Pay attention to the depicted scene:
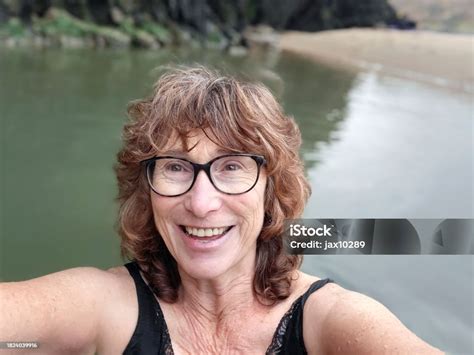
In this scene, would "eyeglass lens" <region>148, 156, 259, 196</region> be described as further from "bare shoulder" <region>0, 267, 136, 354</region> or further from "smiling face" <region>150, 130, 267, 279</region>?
"bare shoulder" <region>0, 267, 136, 354</region>

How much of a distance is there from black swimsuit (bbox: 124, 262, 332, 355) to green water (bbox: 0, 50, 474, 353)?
0.51m

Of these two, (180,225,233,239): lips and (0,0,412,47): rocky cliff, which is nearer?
(180,225,233,239): lips

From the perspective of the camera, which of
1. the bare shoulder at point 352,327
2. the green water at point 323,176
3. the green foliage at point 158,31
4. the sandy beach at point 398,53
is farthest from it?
the green foliage at point 158,31

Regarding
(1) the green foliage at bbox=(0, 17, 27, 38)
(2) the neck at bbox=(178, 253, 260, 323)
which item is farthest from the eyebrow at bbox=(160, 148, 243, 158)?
(1) the green foliage at bbox=(0, 17, 27, 38)

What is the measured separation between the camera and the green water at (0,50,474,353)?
5.55 ft

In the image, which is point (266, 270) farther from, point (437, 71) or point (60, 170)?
point (437, 71)

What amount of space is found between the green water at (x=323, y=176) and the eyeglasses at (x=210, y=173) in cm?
29

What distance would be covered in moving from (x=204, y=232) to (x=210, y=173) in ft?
0.37

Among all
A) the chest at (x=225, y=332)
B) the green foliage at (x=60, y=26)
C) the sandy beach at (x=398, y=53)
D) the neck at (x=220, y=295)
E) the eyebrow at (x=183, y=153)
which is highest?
the eyebrow at (x=183, y=153)

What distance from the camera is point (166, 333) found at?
3.25ft

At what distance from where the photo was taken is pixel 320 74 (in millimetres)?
8156

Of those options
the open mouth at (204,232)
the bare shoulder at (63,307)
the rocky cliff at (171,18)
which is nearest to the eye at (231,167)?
the open mouth at (204,232)

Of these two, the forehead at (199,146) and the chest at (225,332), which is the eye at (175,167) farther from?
the chest at (225,332)

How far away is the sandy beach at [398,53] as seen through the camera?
703 cm
